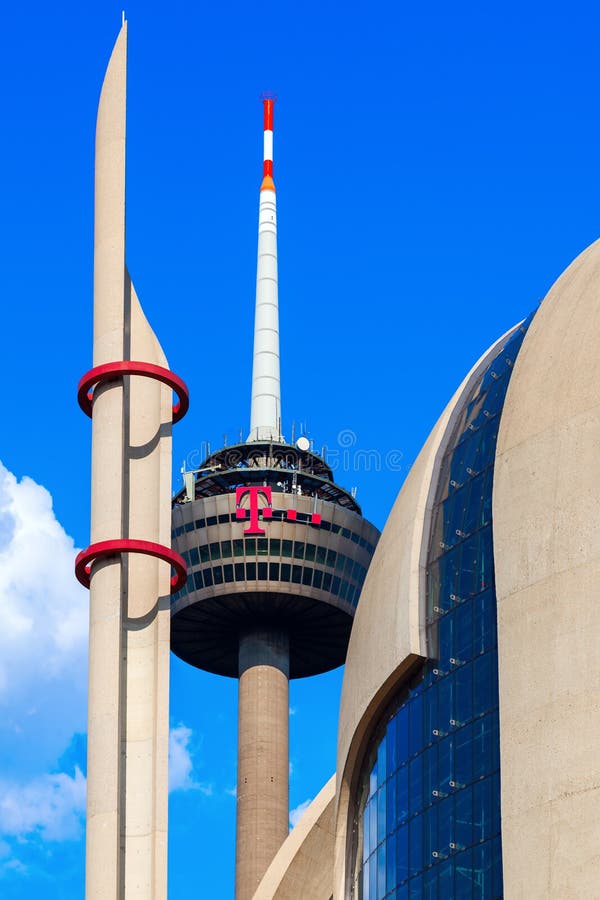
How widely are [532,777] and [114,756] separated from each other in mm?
12408

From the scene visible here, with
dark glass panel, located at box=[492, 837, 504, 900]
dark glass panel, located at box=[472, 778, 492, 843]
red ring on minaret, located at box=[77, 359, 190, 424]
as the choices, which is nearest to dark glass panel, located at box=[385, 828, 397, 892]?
dark glass panel, located at box=[472, 778, 492, 843]

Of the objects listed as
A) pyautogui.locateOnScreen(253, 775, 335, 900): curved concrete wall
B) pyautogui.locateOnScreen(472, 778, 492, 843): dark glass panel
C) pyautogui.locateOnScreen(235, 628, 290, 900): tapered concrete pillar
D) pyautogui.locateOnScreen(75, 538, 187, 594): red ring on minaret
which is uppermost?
pyautogui.locateOnScreen(235, 628, 290, 900): tapered concrete pillar

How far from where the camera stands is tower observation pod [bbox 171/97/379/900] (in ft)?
452

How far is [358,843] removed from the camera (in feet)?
174

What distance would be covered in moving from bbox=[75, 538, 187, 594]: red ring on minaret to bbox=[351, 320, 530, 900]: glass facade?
7244 mm

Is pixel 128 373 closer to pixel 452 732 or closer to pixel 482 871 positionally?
pixel 452 732

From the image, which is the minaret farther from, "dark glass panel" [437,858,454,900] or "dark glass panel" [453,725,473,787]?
"dark glass panel" [453,725,473,787]

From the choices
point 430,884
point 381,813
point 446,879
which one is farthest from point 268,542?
point 446,879

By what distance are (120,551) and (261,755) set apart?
8606cm

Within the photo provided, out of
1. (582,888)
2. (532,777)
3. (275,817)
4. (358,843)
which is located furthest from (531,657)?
(275,817)

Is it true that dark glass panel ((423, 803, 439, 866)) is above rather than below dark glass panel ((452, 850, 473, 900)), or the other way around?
above

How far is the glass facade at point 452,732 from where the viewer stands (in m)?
45.5

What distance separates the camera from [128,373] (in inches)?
2130

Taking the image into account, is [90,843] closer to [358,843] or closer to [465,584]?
[358,843]
